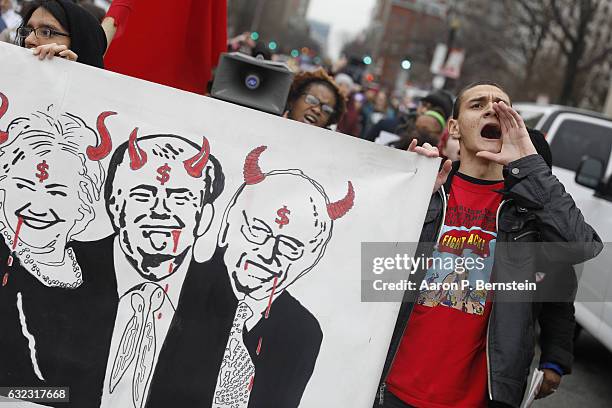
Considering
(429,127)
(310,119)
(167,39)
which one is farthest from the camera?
(429,127)

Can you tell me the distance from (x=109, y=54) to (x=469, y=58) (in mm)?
48373

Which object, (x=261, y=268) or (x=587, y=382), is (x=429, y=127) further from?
(x=261, y=268)

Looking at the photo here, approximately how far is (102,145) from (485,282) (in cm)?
148

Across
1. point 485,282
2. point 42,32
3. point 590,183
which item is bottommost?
point 485,282

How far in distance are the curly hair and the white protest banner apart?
1700 millimetres

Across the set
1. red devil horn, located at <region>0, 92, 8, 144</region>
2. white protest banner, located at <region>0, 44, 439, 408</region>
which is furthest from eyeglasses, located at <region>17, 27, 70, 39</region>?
red devil horn, located at <region>0, 92, 8, 144</region>

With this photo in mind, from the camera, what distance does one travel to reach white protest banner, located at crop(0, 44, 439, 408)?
2.72 metres

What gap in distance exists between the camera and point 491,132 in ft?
9.74

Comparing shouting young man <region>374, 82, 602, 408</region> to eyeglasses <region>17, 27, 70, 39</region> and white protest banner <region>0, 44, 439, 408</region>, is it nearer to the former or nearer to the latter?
white protest banner <region>0, 44, 439, 408</region>

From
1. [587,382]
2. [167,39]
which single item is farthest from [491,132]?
[587,382]

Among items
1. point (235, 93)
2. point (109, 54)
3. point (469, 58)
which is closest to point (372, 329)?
point (235, 93)

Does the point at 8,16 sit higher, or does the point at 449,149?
the point at 8,16

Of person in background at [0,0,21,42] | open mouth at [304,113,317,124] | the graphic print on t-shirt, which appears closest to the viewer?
the graphic print on t-shirt

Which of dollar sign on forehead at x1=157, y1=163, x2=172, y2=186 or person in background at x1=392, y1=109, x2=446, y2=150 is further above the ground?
person in background at x1=392, y1=109, x2=446, y2=150
